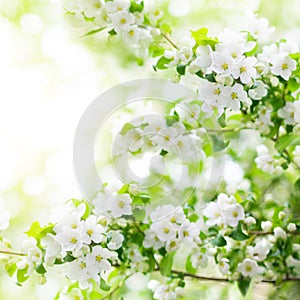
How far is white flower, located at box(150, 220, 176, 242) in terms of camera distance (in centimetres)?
96

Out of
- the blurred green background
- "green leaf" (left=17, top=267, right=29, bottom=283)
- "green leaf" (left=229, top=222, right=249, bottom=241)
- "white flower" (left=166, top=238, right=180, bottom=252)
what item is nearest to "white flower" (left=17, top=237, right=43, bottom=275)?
"green leaf" (left=17, top=267, right=29, bottom=283)

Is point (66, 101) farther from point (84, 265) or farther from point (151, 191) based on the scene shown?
point (84, 265)

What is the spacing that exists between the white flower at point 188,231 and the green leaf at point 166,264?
57 mm

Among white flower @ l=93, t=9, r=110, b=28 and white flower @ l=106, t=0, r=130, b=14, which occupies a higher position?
white flower @ l=106, t=0, r=130, b=14

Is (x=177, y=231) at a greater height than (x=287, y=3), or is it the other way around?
(x=287, y=3)

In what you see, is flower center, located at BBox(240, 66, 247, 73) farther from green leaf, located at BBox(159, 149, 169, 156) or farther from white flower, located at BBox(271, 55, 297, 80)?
green leaf, located at BBox(159, 149, 169, 156)

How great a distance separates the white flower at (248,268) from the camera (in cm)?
100

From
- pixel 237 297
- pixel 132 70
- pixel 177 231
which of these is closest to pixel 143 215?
pixel 177 231

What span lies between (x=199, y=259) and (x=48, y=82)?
53.4 inches

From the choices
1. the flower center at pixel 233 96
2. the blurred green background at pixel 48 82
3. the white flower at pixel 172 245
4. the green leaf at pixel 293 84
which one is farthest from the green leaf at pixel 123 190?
the blurred green background at pixel 48 82

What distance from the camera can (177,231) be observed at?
0.98 metres

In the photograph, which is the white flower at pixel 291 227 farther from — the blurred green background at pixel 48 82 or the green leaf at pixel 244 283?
the blurred green background at pixel 48 82

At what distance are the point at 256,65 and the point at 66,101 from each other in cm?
132

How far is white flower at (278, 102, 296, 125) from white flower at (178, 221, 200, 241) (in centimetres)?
26
